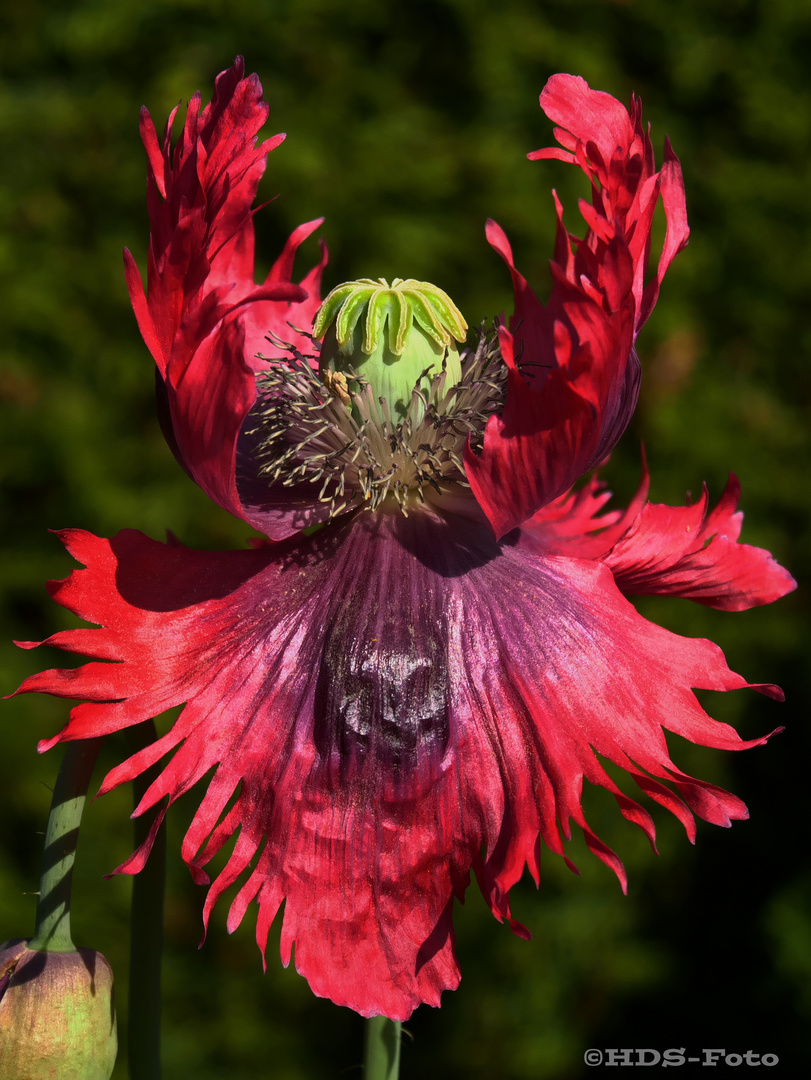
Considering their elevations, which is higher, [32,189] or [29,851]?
[32,189]

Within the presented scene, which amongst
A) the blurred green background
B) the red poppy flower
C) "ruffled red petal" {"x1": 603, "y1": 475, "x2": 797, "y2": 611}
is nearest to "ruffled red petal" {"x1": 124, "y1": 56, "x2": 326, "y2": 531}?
the red poppy flower

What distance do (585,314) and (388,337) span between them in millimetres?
222

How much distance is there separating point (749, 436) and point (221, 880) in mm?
1799

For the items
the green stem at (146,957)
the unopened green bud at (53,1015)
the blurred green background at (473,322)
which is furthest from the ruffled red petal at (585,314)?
the blurred green background at (473,322)

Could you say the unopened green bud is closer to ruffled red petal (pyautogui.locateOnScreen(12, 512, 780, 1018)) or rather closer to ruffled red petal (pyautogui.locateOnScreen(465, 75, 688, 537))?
ruffled red petal (pyautogui.locateOnScreen(12, 512, 780, 1018))

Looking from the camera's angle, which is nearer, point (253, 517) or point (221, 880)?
point (221, 880)

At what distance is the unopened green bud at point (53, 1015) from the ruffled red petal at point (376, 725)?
13cm

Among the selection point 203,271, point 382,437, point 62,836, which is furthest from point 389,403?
point 62,836

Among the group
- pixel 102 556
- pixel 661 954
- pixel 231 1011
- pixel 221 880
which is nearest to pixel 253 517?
pixel 102 556

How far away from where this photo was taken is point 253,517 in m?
0.82

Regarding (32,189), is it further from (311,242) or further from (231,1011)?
(231,1011)

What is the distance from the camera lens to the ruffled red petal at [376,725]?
0.70 meters

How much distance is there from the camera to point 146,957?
0.77 m

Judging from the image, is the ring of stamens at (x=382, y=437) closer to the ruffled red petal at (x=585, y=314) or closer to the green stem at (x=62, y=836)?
the ruffled red petal at (x=585, y=314)
